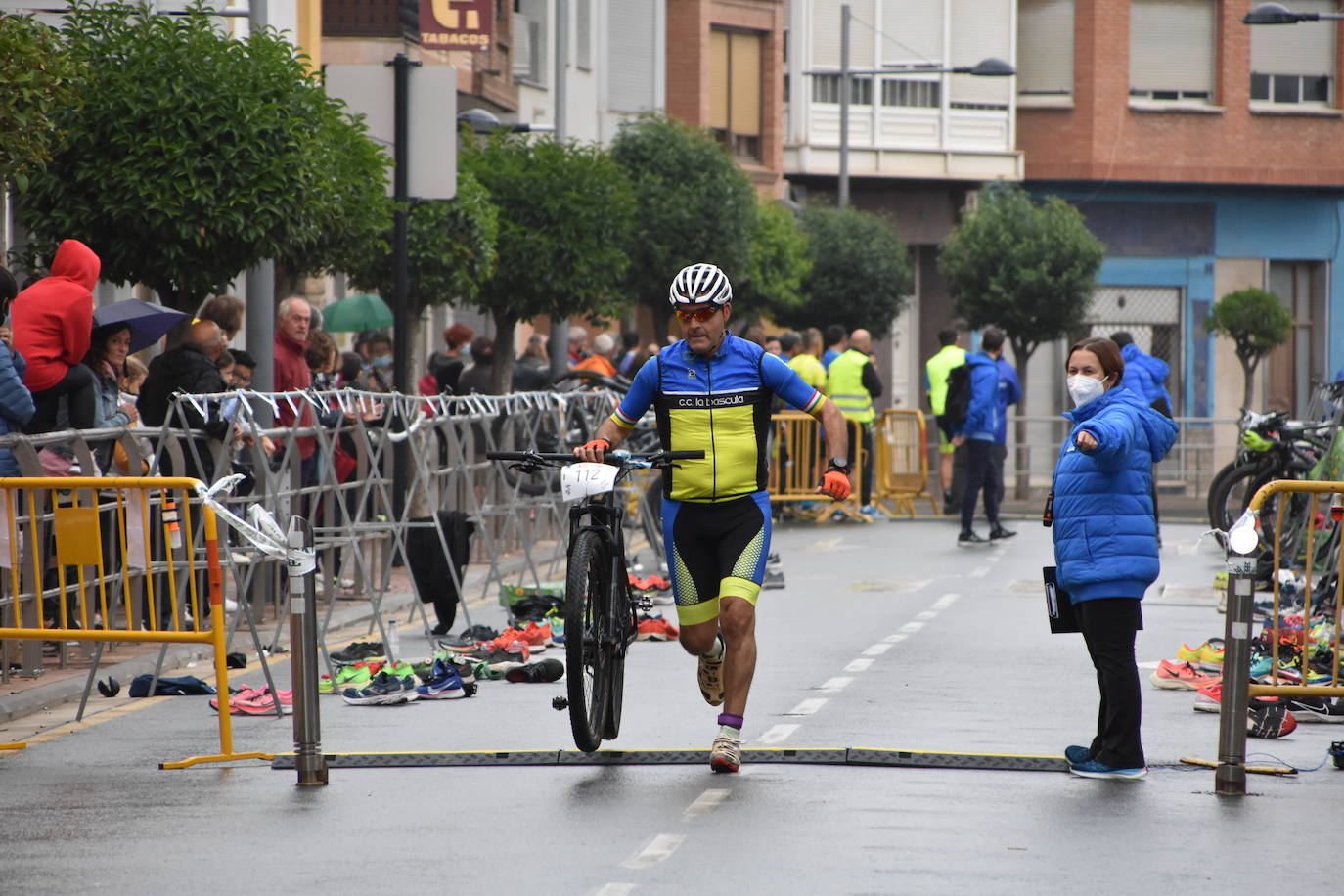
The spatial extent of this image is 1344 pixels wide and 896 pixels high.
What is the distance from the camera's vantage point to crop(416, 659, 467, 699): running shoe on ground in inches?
460

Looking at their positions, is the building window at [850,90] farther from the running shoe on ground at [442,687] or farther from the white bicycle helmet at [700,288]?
the white bicycle helmet at [700,288]

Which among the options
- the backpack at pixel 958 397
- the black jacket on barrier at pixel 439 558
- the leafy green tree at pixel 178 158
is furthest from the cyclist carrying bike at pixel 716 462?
the backpack at pixel 958 397

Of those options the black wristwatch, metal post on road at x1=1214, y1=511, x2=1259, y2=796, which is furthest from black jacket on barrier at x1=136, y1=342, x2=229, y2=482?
metal post on road at x1=1214, y1=511, x2=1259, y2=796

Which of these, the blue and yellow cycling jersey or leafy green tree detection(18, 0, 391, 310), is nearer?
the blue and yellow cycling jersey

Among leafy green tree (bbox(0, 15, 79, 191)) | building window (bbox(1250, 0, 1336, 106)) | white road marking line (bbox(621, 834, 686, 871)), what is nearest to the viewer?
white road marking line (bbox(621, 834, 686, 871))

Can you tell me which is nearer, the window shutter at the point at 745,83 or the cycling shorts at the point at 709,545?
the cycling shorts at the point at 709,545

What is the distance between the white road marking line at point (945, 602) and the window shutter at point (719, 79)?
29.0m

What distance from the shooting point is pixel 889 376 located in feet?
163

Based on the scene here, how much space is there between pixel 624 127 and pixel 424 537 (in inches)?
952

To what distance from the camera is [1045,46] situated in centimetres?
4994

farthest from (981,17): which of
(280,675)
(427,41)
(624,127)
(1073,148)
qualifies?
(280,675)

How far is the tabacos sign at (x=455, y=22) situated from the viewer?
2839 centimetres

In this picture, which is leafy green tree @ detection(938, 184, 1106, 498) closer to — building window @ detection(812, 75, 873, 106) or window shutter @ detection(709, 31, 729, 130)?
window shutter @ detection(709, 31, 729, 130)

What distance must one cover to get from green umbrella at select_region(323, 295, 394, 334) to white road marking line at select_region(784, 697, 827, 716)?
14098mm
